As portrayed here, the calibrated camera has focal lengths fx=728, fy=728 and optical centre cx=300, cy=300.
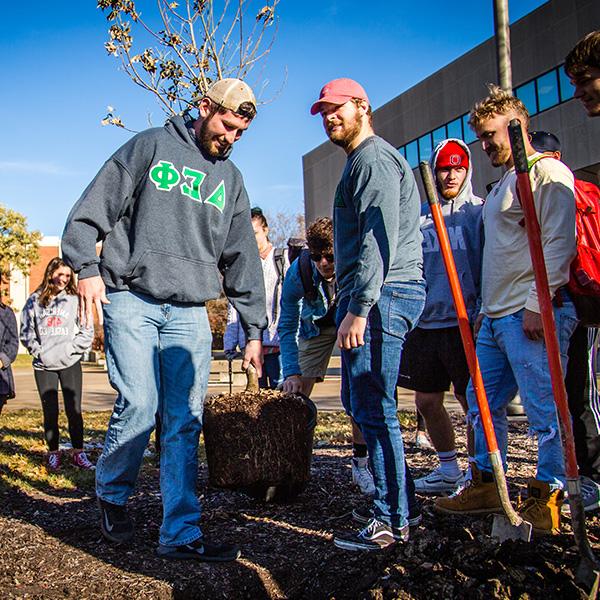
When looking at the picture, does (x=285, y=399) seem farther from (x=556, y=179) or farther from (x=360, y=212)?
(x=556, y=179)

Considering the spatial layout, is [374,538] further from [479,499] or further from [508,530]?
[479,499]

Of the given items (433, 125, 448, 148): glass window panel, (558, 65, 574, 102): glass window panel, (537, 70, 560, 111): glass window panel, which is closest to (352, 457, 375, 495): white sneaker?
(558, 65, 574, 102): glass window panel

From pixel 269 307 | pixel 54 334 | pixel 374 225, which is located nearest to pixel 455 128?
pixel 269 307

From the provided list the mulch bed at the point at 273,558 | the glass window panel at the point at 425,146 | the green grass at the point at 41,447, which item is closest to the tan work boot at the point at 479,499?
the mulch bed at the point at 273,558

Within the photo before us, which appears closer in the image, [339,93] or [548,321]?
[548,321]

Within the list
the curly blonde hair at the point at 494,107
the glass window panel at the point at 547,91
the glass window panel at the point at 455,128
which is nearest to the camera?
the curly blonde hair at the point at 494,107

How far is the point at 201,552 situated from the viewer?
3252 mm

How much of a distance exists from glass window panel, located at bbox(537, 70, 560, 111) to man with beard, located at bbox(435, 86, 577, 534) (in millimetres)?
21643

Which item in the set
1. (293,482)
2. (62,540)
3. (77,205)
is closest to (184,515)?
(62,540)

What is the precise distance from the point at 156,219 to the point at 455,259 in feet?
6.34

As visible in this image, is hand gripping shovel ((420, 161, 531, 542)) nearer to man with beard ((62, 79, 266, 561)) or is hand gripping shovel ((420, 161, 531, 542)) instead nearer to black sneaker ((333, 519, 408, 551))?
black sneaker ((333, 519, 408, 551))

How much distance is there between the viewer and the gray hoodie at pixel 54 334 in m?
5.90

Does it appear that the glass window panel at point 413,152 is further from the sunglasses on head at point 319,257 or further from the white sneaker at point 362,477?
the white sneaker at point 362,477

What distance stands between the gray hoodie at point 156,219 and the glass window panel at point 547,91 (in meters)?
22.4
